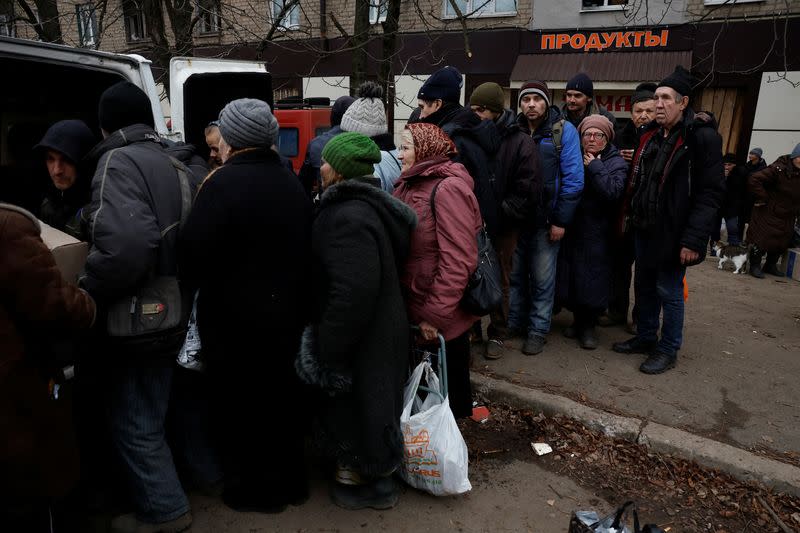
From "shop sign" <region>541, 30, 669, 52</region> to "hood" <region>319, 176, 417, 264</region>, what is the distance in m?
11.3

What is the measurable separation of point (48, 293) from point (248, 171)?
0.89 metres

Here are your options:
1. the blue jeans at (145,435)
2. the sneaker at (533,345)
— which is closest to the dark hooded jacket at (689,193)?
the sneaker at (533,345)

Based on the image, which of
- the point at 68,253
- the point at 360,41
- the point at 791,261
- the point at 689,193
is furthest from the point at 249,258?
the point at 791,261

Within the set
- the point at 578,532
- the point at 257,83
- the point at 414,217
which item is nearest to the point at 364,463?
the point at 578,532

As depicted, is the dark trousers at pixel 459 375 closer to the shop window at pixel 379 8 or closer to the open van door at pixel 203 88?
the open van door at pixel 203 88

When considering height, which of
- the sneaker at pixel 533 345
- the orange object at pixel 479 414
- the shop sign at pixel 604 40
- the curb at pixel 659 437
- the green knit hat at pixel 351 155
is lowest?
the orange object at pixel 479 414


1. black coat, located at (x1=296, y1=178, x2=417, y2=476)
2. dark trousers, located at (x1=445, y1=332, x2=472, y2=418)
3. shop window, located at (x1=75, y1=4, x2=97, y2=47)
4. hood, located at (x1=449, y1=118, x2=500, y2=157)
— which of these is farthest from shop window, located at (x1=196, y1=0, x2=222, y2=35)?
dark trousers, located at (x1=445, y1=332, x2=472, y2=418)

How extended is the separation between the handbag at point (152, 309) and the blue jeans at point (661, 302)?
322cm

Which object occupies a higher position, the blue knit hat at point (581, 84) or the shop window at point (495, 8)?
the shop window at point (495, 8)

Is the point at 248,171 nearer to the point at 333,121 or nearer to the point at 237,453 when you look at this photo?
the point at 237,453

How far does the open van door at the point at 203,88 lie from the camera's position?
4.68 metres

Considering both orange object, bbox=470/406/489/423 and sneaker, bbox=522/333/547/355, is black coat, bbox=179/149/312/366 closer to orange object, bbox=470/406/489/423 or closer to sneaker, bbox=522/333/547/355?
orange object, bbox=470/406/489/423

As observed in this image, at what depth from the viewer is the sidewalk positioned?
3561 mm

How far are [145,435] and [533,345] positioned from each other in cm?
296
